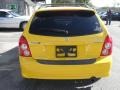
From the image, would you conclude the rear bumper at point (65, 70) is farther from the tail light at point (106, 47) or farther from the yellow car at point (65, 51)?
the tail light at point (106, 47)

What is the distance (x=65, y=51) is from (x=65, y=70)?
0.37 metres

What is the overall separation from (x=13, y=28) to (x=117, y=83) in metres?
16.9

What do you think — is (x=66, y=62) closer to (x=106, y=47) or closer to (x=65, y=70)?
(x=65, y=70)

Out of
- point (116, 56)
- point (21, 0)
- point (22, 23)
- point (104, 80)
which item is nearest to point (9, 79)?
point (104, 80)

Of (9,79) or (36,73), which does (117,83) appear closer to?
(36,73)

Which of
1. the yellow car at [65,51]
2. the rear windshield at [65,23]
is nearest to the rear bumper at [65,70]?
the yellow car at [65,51]

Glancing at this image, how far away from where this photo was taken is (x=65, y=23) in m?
6.35

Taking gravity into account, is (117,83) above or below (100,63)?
below

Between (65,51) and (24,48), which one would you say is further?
(24,48)

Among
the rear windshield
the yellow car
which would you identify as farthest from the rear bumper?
the rear windshield

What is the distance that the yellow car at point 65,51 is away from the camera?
6.04 m

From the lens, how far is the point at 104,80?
289 inches

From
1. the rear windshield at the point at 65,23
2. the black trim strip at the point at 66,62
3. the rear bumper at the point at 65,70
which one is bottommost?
the rear bumper at the point at 65,70

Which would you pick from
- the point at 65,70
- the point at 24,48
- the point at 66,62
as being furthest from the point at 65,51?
the point at 24,48
